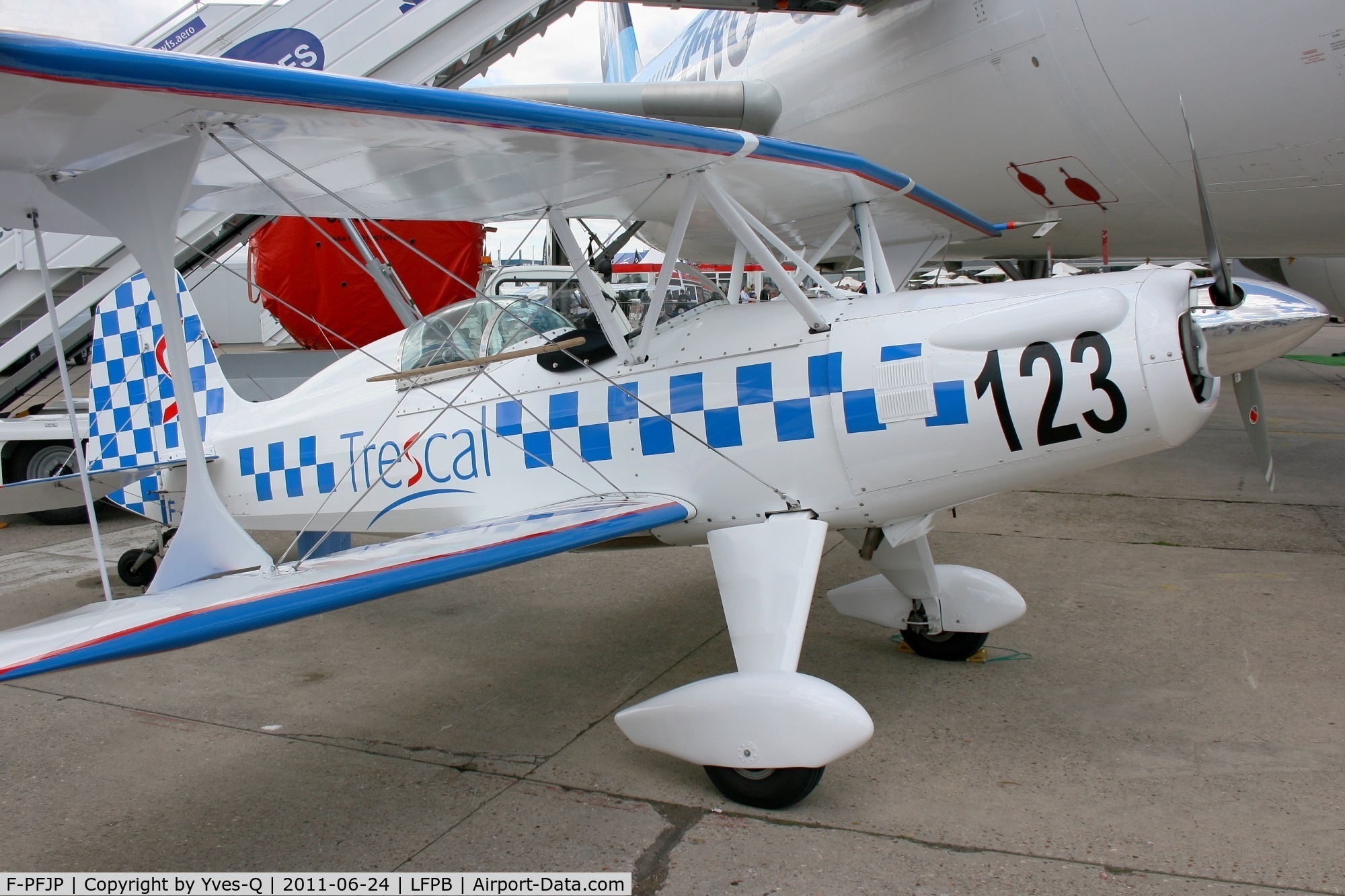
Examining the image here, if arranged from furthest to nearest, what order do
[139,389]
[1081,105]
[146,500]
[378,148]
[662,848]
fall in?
[1081,105] → [139,389] → [146,500] → [378,148] → [662,848]

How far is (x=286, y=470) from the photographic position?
4.78 m

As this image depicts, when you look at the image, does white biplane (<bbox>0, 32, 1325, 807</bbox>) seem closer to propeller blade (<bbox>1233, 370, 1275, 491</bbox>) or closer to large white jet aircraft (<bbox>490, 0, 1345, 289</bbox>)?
propeller blade (<bbox>1233, 370, 1275, 491</bbox>)

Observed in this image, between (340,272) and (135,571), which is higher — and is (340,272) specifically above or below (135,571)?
above

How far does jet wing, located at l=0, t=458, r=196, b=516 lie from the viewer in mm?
4723

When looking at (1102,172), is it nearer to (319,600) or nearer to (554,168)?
(554,168)

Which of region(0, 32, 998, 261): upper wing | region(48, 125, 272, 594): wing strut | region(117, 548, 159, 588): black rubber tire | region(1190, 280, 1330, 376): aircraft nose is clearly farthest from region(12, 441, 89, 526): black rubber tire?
region(1190, 280, 1330, 376): aircraft nose

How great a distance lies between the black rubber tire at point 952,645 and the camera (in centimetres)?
421

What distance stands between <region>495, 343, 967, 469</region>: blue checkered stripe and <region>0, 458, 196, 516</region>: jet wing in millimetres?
2041

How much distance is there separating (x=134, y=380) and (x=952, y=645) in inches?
189

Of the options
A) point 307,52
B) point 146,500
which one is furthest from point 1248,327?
point 307,52

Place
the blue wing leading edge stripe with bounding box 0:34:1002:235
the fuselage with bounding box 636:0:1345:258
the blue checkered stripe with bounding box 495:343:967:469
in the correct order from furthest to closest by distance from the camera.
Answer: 1. the fuselage with bounding box 636:0:1345:258
2. the blue checkered stripe with bounding box 495:343:967:469
3. the blue wing leading edge stripe with bounding box 0:34:1002:235

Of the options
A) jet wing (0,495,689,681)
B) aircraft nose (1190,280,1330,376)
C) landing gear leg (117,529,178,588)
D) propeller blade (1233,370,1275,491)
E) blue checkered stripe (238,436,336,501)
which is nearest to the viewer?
jet wing (0,495,689,681)

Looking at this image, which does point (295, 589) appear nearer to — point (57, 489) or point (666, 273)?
point (666, 273)

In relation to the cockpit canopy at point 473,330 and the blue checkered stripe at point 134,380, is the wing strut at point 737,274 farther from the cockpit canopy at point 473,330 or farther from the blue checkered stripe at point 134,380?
the blue checkered stripe at point 134,380
